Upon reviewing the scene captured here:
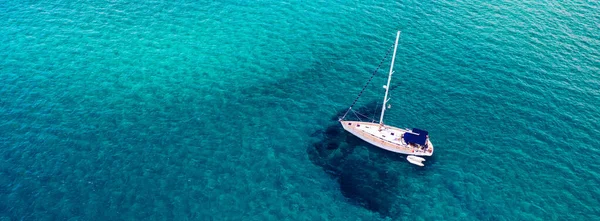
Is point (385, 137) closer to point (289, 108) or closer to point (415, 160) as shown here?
point (415, 160)

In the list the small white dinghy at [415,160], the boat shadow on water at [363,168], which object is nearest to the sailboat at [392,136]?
the small white dinghy at [415,160]

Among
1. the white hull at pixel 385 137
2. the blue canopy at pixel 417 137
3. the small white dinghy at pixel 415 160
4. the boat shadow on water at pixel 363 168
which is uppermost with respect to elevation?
the blue canopy at pixel 417 137

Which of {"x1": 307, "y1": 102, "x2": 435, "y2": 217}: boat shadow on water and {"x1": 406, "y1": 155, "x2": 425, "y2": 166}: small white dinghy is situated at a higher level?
{"x1": 406, "y1": 155, "x2": 425, "y2": 166}: small white dinghy

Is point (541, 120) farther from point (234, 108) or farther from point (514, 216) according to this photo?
point (234, 108)

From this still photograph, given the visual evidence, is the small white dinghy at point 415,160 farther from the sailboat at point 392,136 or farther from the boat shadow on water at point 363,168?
the boat shadow on water at point 363,168

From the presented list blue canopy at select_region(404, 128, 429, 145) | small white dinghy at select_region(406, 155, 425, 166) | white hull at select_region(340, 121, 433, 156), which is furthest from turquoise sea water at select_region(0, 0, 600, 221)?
blue canopy at select_region(404, 128, 429, 145)

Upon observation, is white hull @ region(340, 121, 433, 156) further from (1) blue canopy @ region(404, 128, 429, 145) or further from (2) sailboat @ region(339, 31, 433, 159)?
(1) blue canopy @ region(404, 128, 429, 145)
